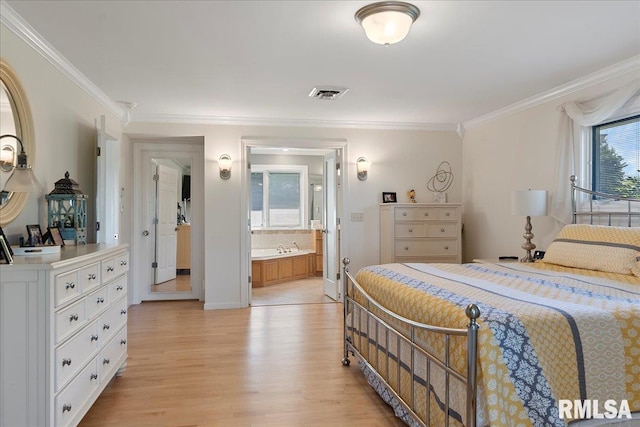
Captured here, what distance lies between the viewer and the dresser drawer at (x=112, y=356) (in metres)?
2.60

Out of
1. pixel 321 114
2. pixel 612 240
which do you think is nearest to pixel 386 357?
pixel 612 240

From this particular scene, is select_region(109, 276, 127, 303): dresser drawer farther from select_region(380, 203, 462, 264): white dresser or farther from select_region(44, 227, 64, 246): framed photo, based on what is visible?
select_region(380, 203, 462, 264): white dresser

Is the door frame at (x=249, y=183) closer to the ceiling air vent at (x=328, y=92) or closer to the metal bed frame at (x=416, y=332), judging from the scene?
the ceiling air vent at (x=328, y=92)

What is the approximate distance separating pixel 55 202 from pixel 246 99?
6.91 ft

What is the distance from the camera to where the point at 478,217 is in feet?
17.9

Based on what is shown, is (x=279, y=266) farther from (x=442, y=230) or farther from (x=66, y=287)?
(x=66, y=287)

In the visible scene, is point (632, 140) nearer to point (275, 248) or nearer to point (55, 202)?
point (55, 202)

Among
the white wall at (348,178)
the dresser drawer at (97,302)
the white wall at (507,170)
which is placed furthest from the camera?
the white wall at (348,178)

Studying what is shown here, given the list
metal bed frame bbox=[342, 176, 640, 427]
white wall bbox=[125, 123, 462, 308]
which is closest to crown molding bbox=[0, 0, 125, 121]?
white wall bbox=[125, 123, 462, 308]

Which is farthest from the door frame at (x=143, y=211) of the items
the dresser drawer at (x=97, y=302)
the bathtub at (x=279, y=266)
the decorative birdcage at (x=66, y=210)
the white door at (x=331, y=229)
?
the dresser drawer at (x=97, y=302)

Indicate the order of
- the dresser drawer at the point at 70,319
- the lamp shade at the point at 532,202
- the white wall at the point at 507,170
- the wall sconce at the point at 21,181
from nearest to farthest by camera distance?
the dresser drawer at the point at 70,319, the wall sconce at the point at 21,181, the lamp shade at the point at 532,202, the white wall at the point at 507,170

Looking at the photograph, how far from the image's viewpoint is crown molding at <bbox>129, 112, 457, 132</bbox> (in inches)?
202

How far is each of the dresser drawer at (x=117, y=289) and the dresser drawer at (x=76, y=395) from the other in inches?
17.9

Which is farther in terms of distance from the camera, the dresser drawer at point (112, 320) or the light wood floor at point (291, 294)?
the light wood floor at point (291, 294)
